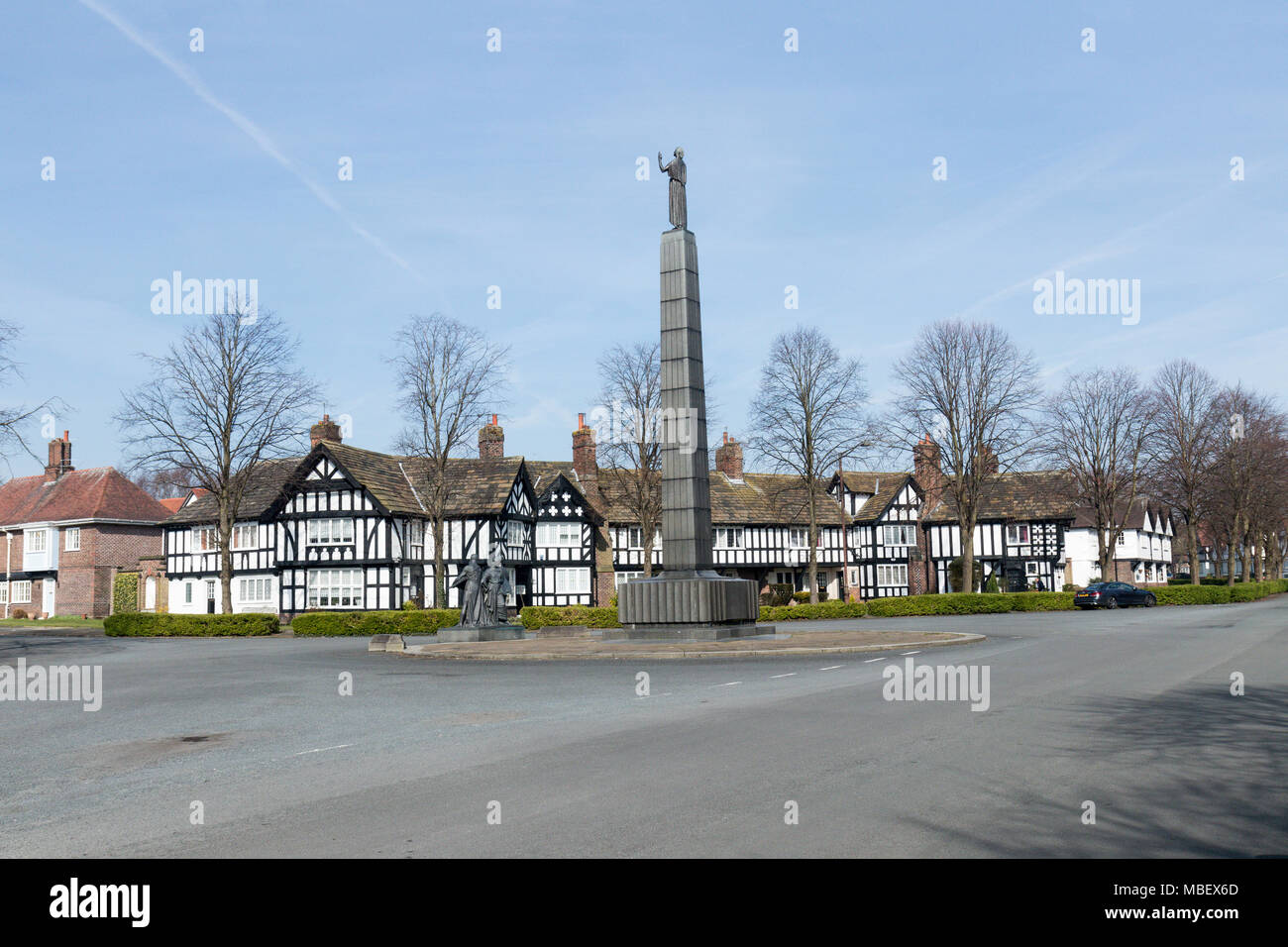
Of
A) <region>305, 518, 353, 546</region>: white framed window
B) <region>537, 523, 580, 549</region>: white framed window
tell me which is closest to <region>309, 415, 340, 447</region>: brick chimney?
<region>305, 518, 353, 546</region>: white framed window

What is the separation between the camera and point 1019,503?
67312 mm

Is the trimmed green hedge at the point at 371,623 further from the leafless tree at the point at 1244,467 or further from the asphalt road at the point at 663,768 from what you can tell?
the leafless tree at the point at 1244,467

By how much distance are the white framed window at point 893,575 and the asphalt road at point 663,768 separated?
50.0m

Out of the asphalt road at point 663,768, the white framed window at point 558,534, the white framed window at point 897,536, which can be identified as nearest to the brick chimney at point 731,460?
the white framed window at point 897,536

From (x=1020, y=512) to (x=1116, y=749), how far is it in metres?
61.2

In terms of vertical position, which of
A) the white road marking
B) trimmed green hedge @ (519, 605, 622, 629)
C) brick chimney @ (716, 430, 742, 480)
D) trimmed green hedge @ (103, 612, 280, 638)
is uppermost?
brick chimney @ (716, 430, 742, 480)

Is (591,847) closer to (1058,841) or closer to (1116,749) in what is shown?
(1058,841)

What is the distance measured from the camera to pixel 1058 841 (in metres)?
6.13

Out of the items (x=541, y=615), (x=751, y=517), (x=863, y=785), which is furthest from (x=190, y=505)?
(x=863, y=785)

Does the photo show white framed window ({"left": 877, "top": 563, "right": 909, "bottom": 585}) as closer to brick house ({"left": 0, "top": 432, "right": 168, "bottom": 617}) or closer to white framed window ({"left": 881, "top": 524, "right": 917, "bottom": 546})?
white framed window ({"left": 881, "top": 524, "right": 917, "bottom": 546})

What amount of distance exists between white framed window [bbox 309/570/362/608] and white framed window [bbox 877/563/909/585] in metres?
33.7

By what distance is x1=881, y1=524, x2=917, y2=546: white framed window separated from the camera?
67500 millimetres

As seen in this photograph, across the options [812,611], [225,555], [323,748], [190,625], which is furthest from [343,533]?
[323,748]

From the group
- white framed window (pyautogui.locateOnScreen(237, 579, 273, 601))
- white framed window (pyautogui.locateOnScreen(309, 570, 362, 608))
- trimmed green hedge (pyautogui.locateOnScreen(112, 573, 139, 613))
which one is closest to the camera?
white framed window (pyautogui.locateOnScreen(309, 570, 362, 608))
